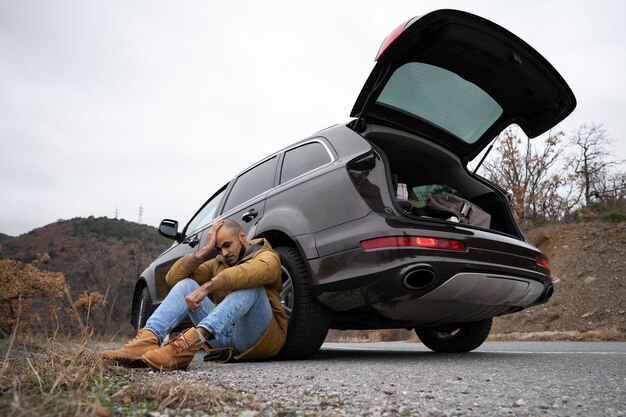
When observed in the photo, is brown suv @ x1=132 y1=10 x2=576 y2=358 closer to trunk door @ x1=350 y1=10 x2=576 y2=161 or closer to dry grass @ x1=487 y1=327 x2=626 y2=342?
trunk door @ x1=350 y1=10 x2=576 y2=161

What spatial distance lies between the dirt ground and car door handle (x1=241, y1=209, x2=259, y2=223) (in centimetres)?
863

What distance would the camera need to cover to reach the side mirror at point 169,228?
532 centimetres

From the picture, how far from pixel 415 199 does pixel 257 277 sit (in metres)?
1.83

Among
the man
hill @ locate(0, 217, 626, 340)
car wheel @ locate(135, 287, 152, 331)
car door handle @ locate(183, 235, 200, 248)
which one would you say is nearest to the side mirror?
car door handle @ locate(183, 235, 200, 248)

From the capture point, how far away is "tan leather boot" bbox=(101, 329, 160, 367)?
2.39 metres

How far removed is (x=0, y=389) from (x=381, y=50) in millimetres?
2604

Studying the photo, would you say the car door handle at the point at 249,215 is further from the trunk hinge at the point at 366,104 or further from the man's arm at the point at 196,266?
the trunk hinge at the point at 366,104

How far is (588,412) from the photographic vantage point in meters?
1.61

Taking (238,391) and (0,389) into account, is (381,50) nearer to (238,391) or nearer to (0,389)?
(238,391)

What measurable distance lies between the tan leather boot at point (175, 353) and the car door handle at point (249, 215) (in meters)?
1.44

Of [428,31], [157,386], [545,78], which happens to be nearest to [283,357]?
[157,386]

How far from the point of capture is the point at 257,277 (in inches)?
113

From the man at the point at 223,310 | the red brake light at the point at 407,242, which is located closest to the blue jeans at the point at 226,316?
the man at the point at 223,310

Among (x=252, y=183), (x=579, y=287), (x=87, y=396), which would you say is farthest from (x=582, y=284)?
(x=87, y=396)
